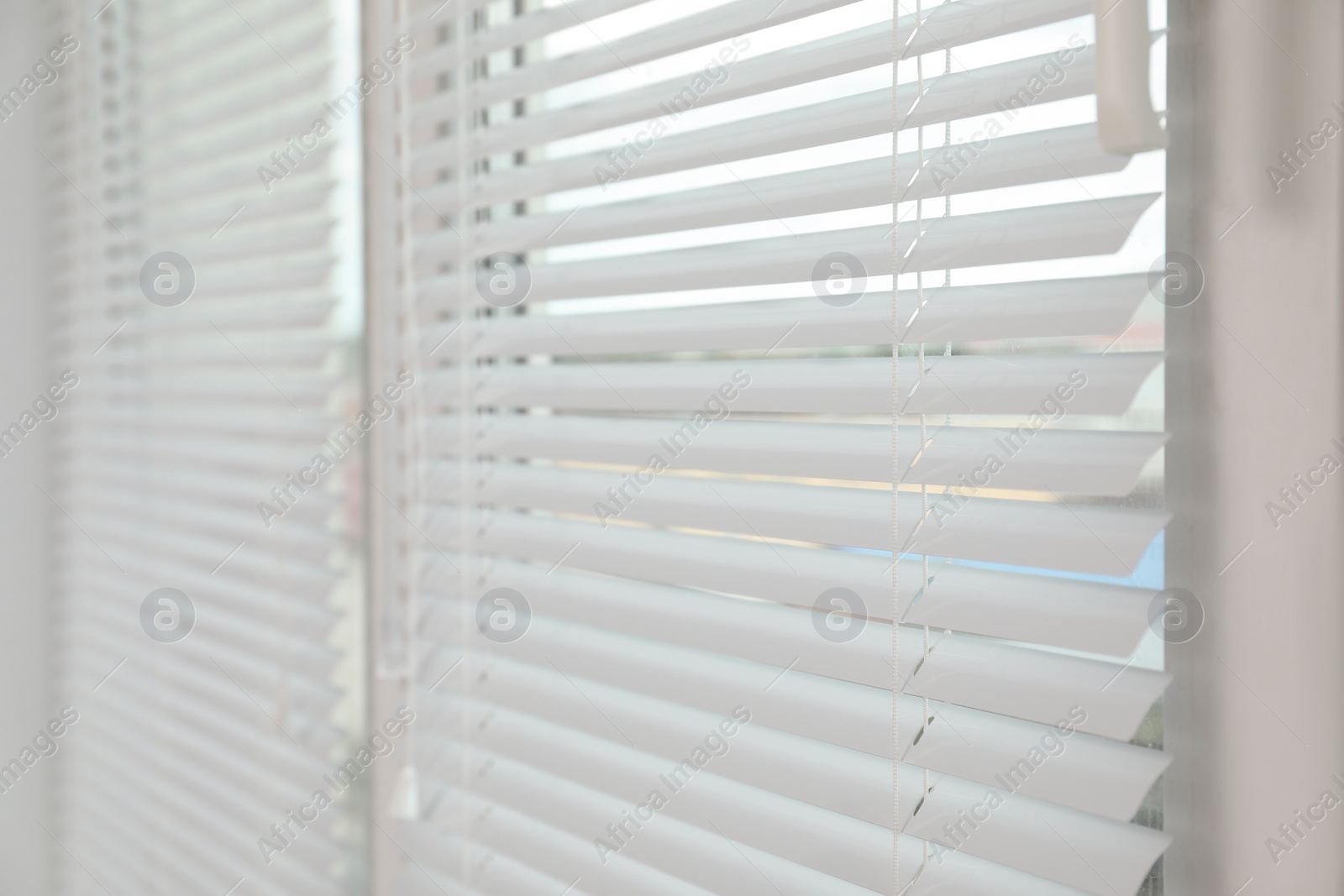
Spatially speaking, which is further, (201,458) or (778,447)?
(201,458)

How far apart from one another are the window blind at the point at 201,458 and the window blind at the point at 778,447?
249 mm

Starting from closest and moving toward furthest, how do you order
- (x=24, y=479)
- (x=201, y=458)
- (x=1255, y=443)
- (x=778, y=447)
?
(x=1255, y=443)
(x=778, y=447)
(x=201, y=458)
(x=24, y=479)

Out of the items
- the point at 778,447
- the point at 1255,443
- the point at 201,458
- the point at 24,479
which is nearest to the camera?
the point at 1255,443

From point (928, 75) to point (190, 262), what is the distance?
3.39 feet

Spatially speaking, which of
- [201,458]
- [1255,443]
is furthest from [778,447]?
[201,458]

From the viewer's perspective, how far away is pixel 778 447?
0.60 meters

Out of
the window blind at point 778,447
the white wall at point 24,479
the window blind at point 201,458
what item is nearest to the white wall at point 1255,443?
the window blind at point 778,447

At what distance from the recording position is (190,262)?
3.96ft

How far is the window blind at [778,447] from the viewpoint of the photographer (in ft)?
1.57

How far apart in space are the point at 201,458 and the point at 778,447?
912mm

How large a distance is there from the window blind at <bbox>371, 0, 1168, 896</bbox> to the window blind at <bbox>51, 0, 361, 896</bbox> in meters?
0.25

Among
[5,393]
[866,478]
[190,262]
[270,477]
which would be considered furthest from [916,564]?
[5,393]

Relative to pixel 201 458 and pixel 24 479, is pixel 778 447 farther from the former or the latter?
pixel 24 479

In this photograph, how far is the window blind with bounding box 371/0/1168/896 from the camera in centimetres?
48
